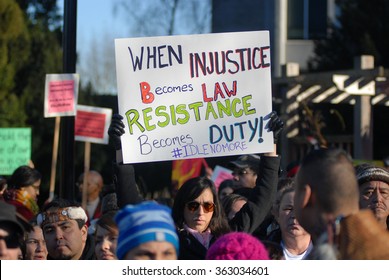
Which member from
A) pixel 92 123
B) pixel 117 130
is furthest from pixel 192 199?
pixel 92 123

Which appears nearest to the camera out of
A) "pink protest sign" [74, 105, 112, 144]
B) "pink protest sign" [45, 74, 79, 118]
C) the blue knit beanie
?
the blue knit beanie

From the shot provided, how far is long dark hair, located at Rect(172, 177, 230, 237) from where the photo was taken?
18.9 ft

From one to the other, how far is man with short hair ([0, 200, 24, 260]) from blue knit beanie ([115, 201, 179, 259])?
37 cm

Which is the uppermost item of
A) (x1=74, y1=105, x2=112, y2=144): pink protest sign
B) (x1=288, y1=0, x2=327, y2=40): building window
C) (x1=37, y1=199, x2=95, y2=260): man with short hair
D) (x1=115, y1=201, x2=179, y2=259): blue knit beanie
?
(x1=288, y1=0, x2=327, y2=40): building window

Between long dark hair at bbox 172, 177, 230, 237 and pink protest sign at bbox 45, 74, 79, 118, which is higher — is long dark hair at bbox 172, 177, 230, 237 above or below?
below

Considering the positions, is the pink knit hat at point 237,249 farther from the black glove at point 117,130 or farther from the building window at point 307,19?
the building window at point 307,19

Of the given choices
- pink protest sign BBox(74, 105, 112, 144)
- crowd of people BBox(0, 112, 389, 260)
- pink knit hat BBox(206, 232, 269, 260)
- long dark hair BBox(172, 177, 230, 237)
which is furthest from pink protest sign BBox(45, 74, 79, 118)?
pink knit hat BBox(206, 232, 269, 260)

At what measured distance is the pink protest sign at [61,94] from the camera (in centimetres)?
886

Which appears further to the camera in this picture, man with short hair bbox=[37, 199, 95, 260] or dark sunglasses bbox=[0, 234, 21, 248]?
man with short hair bbox=[37, 199, 95, 260]

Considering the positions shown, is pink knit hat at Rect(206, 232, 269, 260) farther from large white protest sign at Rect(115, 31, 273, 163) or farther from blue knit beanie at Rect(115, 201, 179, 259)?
large white protest sign at Rect(115, 31, 273, 163)

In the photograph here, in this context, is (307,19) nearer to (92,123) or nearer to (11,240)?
(92,123)

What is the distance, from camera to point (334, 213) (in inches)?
135

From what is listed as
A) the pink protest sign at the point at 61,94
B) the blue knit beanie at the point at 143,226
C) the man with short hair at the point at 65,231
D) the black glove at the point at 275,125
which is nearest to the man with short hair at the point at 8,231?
the blue knit beanie at the point at 143,226
